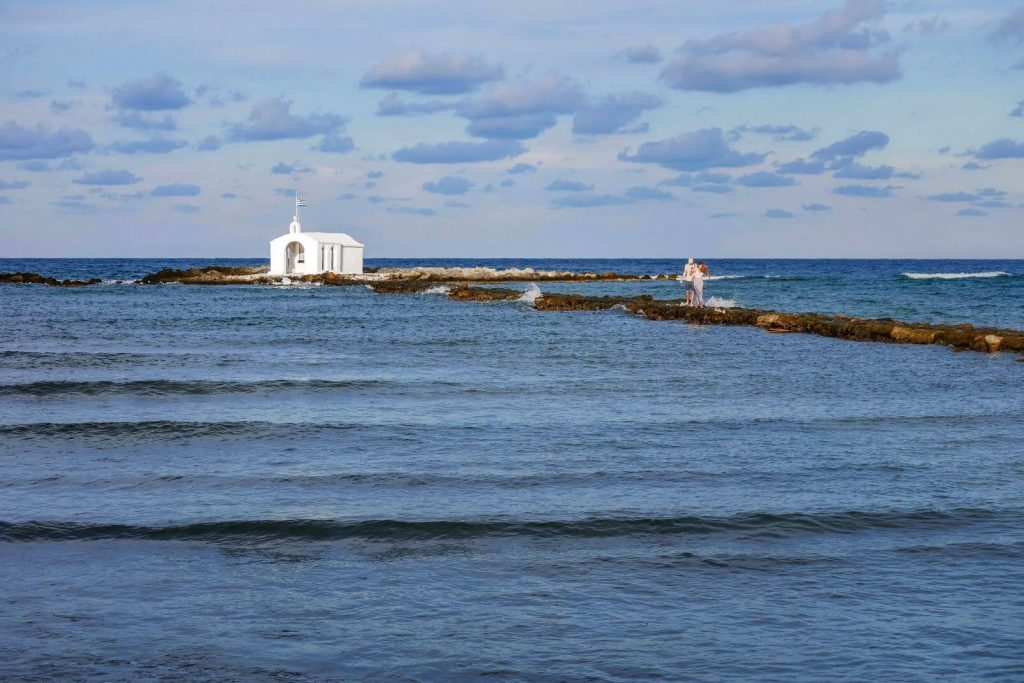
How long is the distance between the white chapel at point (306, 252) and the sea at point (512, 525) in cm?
6038

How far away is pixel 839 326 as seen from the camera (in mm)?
34500

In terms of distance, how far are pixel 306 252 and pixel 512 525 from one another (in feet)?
250

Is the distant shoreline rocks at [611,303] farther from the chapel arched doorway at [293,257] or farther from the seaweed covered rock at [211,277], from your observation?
the chapel arched doorway at [293,257]

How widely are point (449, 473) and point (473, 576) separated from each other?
4.02 metres

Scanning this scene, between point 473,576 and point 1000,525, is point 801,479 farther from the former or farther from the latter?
point 473,576

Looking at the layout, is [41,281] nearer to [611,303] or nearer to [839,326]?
[611,303]

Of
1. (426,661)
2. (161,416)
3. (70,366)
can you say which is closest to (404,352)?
(70,366)

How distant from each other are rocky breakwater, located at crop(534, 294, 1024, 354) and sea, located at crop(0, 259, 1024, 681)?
5.94 metres

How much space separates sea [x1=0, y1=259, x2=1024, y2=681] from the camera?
721 centimetres

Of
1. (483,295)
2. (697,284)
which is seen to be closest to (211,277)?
(483,295)

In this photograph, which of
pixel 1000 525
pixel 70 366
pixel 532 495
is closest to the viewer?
pixel 1000 525

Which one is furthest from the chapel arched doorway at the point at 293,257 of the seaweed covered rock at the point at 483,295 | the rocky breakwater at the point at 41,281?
the seaweed covered rock at the point at 483,295

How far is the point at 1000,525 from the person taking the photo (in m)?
10.3

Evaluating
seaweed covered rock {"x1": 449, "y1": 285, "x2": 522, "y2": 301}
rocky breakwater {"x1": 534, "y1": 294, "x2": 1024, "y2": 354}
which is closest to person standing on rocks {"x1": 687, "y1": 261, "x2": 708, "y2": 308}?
rocky breakwater {"x1": 534, "y1": 294, "x2": 1024, "y2": 354}
